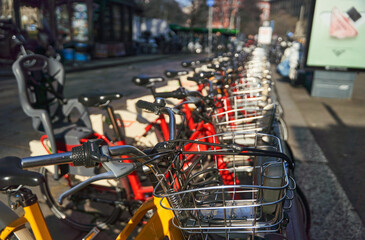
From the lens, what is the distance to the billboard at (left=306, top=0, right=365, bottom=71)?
750 cm

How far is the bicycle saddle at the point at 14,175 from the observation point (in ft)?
4.00

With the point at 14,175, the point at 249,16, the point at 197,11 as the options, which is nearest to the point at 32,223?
the point at 14,175

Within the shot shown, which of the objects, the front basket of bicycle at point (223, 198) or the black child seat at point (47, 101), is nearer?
the front basket of bicycle at point (223, 198)

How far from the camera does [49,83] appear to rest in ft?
10.8

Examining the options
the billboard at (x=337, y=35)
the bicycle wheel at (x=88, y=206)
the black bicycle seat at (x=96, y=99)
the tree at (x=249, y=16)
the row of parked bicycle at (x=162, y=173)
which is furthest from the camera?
the tree at (x=249, y=16)

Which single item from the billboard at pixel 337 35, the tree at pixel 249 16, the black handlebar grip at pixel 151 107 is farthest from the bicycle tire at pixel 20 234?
the tree at pixel 249 16

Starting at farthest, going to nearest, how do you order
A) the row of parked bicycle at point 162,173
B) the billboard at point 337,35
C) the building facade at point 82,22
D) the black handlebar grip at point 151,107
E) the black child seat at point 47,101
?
1. the building facade at point 82,22
2. the billboard at point 337,35
3. the black child seat at point 47,101
4. the black handlebar grip at point 151,107
5. the row of parked bicycle at point 162,173

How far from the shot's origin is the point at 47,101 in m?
3.33

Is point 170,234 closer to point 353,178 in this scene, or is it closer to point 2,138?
point 353,178

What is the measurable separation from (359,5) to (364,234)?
6.88m

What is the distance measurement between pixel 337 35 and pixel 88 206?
308 inches

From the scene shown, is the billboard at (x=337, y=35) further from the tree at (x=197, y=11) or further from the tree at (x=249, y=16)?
the tree at (x=249, y=16)

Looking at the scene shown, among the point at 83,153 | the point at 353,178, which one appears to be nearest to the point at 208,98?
the point at 83,153

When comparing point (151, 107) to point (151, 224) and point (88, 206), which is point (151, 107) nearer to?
point (151, 224)
